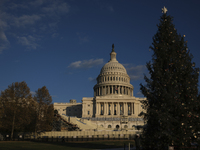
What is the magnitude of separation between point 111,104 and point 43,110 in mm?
77809

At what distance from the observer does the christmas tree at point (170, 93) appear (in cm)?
2244

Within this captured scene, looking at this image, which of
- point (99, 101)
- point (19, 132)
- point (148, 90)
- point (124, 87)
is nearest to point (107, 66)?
point (124, 87)

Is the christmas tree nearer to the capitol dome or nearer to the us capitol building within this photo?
the us capitol building

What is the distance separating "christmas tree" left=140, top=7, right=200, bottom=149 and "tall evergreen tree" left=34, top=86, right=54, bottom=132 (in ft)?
134

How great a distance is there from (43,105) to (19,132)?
480 inches

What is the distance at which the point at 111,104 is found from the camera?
13500 centimetres

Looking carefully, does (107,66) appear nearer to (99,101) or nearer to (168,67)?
(99,101)

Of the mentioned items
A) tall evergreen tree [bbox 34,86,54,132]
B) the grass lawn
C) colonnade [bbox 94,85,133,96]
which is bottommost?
the grass lawn

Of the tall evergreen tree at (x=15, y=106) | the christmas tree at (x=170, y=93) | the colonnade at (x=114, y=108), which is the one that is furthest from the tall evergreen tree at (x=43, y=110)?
the colonnade at (x=114, y=108)

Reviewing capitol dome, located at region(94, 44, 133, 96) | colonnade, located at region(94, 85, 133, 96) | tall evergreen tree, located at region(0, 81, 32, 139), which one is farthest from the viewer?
capitol dome, located at region(94, 44, 133, 96)

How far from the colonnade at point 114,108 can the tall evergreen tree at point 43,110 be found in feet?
237

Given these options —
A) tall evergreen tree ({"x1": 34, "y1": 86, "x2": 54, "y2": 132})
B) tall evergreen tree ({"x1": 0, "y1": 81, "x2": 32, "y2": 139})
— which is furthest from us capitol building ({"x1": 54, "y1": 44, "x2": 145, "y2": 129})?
tall evergreen tree ({"x1": 0, "y1": 81, "x2": 32, "y2": 139})

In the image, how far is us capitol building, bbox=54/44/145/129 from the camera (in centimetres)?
11344

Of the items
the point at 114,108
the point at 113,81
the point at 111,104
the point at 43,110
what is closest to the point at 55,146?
the point at 43,110
